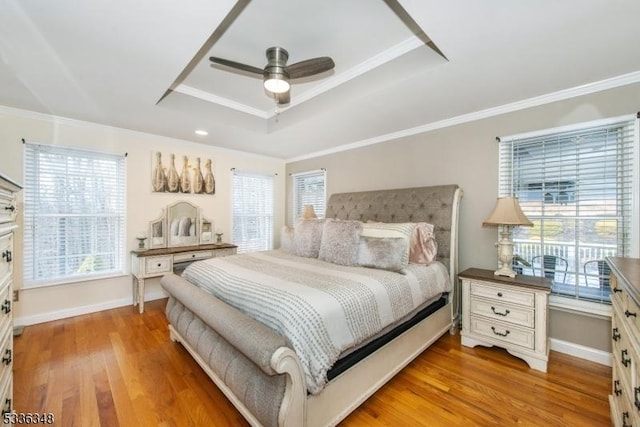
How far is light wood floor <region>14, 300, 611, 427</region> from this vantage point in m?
1.67

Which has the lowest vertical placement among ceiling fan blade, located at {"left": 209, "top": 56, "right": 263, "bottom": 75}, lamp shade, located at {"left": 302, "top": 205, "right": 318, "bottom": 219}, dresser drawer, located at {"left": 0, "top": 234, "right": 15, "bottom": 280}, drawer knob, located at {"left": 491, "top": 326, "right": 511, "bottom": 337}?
drawer knob, located at {"left": 491, "top": 326, "right": 511, "bottom": 337}

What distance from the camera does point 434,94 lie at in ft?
8.03

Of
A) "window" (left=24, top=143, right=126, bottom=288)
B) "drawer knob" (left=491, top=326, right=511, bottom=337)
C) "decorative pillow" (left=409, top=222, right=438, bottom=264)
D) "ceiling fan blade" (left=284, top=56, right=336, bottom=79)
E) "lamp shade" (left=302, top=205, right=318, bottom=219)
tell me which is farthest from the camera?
"lamp shade" (left=302, top=205, right=318, bottom=219)

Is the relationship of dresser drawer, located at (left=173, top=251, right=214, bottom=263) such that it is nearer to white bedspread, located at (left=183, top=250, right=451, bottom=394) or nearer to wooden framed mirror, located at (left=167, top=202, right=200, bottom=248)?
wooden framed mirror, located at (left=167, top=202, right=200, bottom=248)

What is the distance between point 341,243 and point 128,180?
2.97 m

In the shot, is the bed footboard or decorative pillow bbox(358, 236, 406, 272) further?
decorative pillow bbox(358, 236, 406, 272)

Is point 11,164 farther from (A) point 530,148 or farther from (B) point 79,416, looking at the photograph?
(A) point 530,148

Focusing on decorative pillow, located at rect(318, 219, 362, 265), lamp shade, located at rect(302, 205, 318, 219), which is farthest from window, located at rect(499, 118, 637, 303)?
lamp shade, located at rect(302, 205, 318, 219)

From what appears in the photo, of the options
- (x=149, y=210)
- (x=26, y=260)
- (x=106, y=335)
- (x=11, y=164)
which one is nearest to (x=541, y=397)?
(x=106, y=335)

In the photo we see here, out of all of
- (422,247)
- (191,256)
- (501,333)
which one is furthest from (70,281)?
(501,333)

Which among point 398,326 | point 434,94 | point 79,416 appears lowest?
point 79,416

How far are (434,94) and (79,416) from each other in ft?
11.5

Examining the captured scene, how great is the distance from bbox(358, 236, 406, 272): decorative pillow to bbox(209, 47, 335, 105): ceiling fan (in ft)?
4.81

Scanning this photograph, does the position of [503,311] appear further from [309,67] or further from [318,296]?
[309,67]
